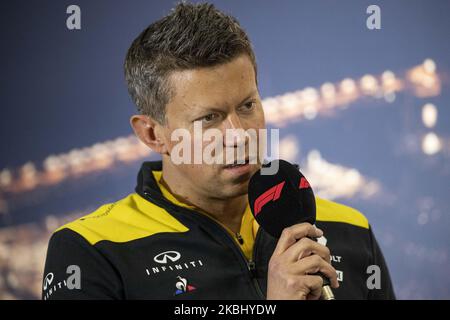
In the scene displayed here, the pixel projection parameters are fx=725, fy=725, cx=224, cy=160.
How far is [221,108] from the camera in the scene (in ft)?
4.74

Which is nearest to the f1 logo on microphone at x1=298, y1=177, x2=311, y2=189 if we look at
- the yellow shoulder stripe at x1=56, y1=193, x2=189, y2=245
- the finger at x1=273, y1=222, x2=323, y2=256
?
A: the finger at x1=273, y1=222, x2=323, y2=256

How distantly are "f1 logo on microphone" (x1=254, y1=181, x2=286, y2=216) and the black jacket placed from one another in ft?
0.78

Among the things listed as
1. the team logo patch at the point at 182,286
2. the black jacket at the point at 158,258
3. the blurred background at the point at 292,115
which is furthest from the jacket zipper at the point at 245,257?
the blurred background at the point at 292,115

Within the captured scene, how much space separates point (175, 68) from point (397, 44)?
119 cm

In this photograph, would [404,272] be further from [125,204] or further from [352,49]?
[125,204]

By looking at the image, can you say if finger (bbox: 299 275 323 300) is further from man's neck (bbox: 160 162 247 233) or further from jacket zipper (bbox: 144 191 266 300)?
man's neck (bbox: 160 162 247 233)

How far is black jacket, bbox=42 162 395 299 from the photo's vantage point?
144 centimetres

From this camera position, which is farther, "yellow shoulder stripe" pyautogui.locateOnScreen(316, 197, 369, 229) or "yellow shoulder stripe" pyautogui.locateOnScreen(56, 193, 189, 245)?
"yellow shoulder stripe" pyautogui.locateOnScreen(316, 197, 369, 229)

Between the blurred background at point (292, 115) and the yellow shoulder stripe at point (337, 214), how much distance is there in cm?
61

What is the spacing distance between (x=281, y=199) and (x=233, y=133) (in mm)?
223

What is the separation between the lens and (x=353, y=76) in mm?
2420

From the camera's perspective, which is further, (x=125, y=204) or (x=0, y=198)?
(x=0, y=198)

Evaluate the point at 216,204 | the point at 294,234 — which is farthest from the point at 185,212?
the point at 294,234
